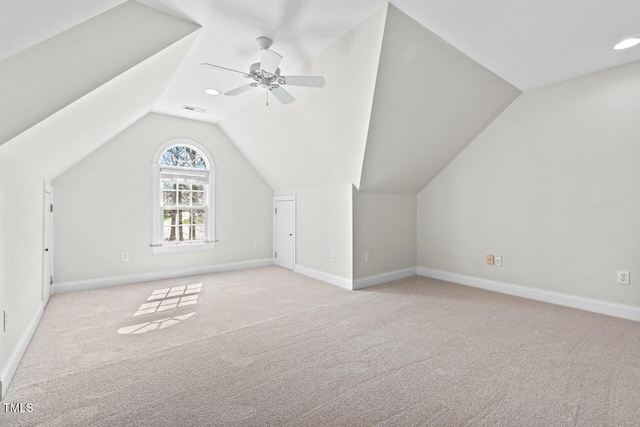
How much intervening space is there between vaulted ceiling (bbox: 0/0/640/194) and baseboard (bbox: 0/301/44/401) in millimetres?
1520

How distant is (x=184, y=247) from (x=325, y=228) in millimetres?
2453

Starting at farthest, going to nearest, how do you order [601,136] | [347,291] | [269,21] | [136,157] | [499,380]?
[136,157]
[347,291]
[601,136]
[269,21]
[499,380]

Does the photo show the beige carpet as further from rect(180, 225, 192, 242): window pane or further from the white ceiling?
the white ceiling

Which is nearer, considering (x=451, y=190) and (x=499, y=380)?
(x=499, y=380)

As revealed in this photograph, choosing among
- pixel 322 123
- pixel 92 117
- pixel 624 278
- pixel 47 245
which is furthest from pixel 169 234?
pixel 624 278

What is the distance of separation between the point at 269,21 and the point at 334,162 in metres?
2.15

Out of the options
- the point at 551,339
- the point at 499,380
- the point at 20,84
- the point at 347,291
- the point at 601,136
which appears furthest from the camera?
the point at 347,291

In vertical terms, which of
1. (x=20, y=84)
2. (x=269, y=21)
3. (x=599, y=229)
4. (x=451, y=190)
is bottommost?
(x=599, y=229)

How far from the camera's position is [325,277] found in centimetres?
495

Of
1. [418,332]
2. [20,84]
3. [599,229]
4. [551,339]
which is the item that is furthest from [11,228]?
[599,229]

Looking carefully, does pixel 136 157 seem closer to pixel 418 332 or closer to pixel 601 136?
pixel 418 332

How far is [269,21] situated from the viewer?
2.52 metres

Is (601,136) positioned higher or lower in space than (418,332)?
higher

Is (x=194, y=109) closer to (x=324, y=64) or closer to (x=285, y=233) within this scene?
(x=324, y=64)
